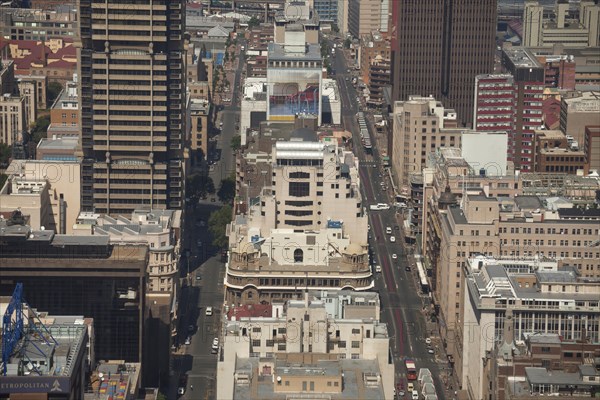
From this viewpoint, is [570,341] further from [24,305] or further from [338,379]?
[24,305]

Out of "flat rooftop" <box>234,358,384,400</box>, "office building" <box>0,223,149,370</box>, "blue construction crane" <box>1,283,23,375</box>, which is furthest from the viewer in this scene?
"office building" <box>0,223,149,370</box>

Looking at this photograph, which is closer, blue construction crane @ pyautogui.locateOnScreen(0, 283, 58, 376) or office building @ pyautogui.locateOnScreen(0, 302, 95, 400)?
office building @ pyautogui.locateOnScreen(0, 302, 95, 400)

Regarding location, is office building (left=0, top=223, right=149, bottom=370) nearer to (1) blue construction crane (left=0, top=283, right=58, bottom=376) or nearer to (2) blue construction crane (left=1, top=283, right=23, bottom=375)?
(1) blue construction crane (left=0, top=283, right=58, bottom=376)

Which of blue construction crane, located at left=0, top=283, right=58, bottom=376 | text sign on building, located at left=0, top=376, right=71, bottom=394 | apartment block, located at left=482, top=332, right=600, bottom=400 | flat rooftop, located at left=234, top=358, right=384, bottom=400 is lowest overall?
apartment block, located at left=482, top=332, right=600, bottom=400

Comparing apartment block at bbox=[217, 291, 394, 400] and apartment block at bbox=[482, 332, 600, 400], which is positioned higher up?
apartment block at bbox=[217, 291, 394, 400]

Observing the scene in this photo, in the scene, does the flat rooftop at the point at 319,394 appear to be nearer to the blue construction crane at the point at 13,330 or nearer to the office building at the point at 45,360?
the office building at the point at 45,360

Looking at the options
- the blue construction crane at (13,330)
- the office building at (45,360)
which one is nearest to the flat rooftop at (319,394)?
the office building at (45,360)

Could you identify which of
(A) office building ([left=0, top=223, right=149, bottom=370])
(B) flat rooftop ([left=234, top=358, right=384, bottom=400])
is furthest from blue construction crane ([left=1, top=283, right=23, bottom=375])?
(A) office building ([left=0, top=223, right=149, bottom=370])

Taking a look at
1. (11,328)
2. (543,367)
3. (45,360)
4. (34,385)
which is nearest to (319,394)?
(45,360)
